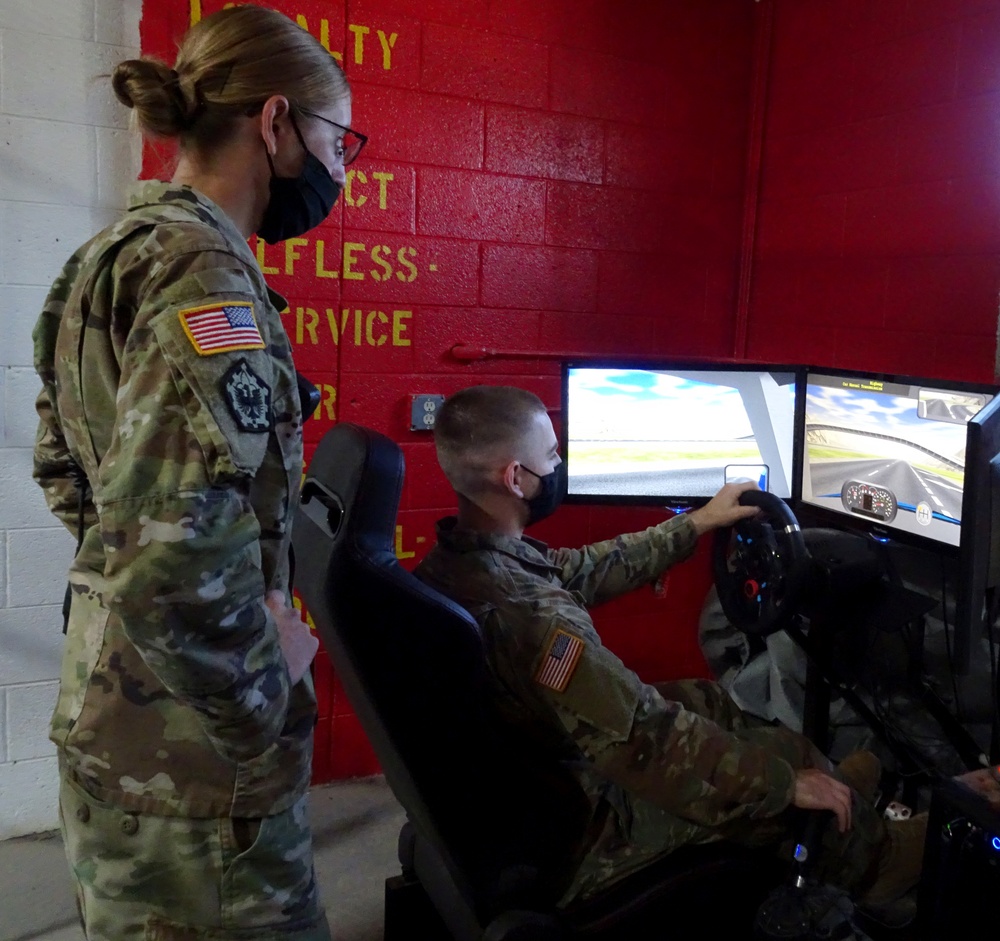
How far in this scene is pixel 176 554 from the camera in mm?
901

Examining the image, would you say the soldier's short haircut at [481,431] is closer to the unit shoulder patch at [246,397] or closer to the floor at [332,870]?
the unit shoulder patch at [246,397]

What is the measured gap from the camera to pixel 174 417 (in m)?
0.92

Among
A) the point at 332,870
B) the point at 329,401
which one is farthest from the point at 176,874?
the point at 329,401

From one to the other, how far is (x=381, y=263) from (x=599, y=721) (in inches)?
61.5

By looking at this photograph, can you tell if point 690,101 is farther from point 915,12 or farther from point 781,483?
point 781,483

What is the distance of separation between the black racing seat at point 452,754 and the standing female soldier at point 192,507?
121 millimetres

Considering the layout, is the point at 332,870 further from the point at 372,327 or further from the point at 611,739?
the point at 372,327

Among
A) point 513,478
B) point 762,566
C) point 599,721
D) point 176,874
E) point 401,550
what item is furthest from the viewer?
point 401,550

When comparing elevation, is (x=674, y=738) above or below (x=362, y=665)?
below

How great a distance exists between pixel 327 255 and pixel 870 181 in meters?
1.58

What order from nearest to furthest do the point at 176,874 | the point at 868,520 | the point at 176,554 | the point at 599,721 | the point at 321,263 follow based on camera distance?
the point at 176,554, the point at 176,874, the point at 599,721, the point at 868,520, the point at 321,263

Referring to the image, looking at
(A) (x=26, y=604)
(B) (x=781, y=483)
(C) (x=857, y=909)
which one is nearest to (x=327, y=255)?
(A) (x=26, y=604)

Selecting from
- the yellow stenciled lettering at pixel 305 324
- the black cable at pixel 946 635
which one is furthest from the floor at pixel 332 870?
the black cable at pixel 946 635

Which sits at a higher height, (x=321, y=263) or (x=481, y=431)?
(x=321, y=263)
